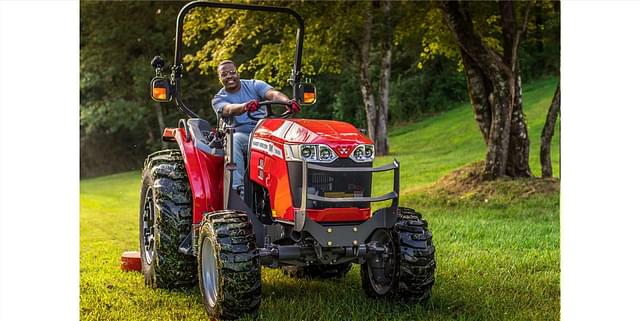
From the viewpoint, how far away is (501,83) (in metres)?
8.94

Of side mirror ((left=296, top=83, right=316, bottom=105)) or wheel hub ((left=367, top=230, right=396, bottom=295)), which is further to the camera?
side mirror ((left=296, top=83, right=316, bottom=105))

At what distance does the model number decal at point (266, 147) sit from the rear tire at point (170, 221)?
615 mm

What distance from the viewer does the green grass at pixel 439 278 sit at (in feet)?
14.2

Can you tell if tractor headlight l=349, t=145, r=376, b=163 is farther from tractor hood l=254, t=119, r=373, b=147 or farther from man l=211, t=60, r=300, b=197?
man l=211, t=60, r=300, b=197

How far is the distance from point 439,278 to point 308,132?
1578 mm

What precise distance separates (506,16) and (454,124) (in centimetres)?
462

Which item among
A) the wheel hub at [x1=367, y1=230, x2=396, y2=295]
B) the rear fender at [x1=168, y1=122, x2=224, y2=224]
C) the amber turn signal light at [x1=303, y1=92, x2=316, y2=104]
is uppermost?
the amber turn signal light at [x1=303, y1=92, x2=316, y2=104]

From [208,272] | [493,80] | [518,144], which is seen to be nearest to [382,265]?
[208,272]

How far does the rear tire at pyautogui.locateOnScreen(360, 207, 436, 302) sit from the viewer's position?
418cm

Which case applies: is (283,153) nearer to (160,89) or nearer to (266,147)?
(266,147)

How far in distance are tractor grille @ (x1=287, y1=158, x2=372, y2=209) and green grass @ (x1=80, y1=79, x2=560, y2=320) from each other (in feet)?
1.87

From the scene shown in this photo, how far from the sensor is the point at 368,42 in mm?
11641

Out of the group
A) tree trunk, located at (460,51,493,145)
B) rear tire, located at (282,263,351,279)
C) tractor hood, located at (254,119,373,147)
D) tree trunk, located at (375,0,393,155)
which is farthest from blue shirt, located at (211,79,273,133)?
tree trunk, located at (375,0,393,155)
